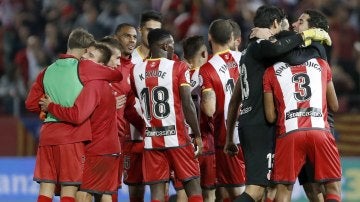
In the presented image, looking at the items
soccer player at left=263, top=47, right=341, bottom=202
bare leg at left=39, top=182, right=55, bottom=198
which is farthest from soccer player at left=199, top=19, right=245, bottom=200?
bare leg at left=39, top=182, right=55, bottom=198

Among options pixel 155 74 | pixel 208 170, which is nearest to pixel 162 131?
pixel 155 74

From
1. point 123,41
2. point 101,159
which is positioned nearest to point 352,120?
point 123,41

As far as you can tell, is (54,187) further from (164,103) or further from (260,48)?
(260,48)

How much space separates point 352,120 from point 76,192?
26.2ft

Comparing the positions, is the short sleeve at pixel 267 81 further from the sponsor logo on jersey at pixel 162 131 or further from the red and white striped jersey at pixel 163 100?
the sponsor logo on jersey at pixel 162 131

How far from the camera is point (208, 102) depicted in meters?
12.0

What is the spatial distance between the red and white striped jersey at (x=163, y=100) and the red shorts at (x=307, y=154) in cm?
169

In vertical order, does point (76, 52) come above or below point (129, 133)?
above

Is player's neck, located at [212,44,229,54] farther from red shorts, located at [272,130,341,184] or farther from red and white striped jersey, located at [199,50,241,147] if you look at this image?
red shorts, located at [272,130,341,184]

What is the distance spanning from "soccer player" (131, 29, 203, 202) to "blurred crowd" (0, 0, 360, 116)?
24.0ft

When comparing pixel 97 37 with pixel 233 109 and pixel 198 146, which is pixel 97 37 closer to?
pixel 198 146

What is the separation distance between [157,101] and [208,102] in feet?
2.13

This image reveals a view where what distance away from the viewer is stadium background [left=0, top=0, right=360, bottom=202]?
59.9 ft

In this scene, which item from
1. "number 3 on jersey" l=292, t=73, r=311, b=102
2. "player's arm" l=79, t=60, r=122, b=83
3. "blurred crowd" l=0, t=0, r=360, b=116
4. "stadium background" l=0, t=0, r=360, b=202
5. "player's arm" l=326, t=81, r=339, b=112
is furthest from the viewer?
"blurred crowd" l=0, t=0, r=360, b=116
